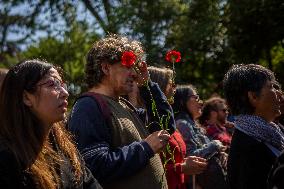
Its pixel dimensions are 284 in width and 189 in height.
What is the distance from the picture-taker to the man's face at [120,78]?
3576mm

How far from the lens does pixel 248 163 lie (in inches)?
133

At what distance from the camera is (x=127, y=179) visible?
333 cm

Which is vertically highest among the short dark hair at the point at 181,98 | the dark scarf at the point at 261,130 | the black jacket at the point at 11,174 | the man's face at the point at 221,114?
the black jacket at the point at 11,174

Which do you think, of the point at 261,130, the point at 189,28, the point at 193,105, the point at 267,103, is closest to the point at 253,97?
the point at 267,103

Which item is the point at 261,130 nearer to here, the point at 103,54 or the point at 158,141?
the point at 158,141

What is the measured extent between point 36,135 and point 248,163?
123 cm

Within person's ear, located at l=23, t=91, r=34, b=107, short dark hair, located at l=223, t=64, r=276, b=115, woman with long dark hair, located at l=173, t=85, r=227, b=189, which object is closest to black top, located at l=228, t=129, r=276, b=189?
short dark hair, located at l=223, t=64, r=276, b=115

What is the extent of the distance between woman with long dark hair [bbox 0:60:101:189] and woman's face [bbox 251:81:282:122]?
120 cm

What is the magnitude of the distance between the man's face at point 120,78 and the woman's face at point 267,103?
78 cm

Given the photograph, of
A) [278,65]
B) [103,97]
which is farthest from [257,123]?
[278,65]

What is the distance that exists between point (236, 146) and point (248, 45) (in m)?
7.90

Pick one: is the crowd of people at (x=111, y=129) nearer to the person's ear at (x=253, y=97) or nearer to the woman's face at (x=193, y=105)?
the person's ear at (x=253, y=97)

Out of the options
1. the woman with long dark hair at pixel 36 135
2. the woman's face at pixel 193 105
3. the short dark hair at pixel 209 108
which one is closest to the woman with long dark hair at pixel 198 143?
the woman's face at pixel 193 105

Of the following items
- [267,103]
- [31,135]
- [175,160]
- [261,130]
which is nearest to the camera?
[31,135]
